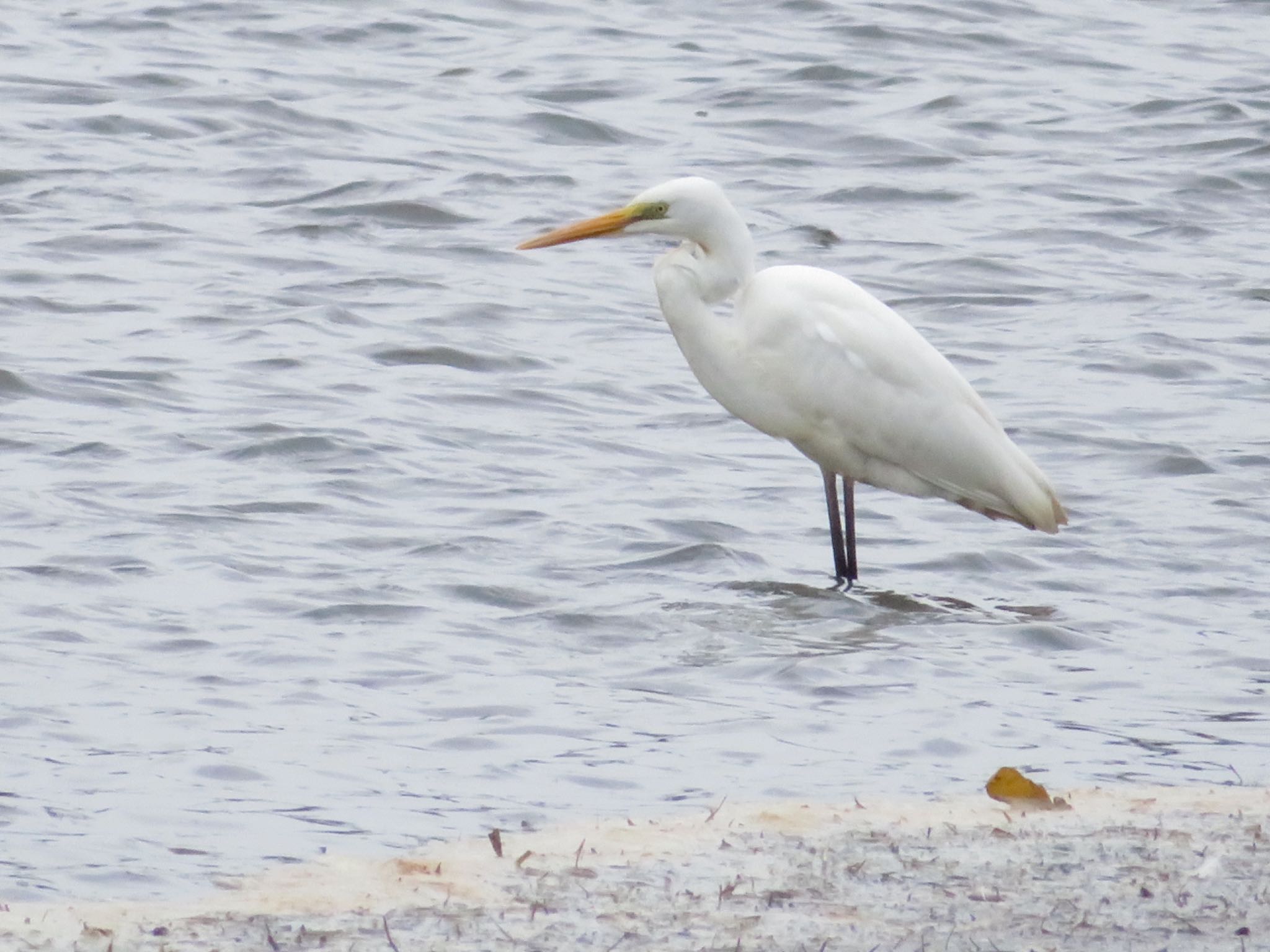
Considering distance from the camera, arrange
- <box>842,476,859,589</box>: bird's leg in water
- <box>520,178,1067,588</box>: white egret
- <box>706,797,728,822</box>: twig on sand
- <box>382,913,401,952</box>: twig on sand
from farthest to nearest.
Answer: <box>520,178,1067,588</box>: white egret
<box>842,476,859,589</box>: bird's leg in water
<box>706,797,728,822</box>: twig on sand
<box>382,913,401,952</box>: twig on sand

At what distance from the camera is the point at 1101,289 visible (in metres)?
10.9

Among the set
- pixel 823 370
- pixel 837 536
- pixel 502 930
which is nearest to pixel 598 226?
pixel 823 370

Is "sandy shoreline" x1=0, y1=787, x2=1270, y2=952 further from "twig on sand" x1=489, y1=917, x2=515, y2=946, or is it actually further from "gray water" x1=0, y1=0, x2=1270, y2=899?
"gray water" x1=0, y1=0, x2=1270, y2=899

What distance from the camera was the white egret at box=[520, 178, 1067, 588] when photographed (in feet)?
24.2

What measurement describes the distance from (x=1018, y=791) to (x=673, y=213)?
3059mm

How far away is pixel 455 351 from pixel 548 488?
1682 mm

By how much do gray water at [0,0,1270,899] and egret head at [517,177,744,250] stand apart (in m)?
0.90

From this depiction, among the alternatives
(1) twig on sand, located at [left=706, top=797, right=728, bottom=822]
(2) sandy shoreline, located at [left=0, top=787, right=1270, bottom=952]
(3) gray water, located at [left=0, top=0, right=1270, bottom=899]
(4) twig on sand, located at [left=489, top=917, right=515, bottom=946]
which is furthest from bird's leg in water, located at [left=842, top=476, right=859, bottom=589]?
(4) twig on sand, located at [left=489, top=917, right=515, bottom=946]

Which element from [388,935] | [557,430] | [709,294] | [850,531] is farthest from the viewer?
[557,430]

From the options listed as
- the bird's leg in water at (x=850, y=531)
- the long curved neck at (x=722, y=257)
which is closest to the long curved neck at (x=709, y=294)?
the long curved neck at (x=722, y=257)

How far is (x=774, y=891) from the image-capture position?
404cm

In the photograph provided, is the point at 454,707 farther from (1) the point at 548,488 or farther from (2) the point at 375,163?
(2) the point at 375,163

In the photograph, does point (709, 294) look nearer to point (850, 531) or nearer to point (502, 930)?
point (850, 531)

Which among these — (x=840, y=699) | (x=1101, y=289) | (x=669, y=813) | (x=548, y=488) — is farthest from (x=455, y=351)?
(x=669, y=813)
